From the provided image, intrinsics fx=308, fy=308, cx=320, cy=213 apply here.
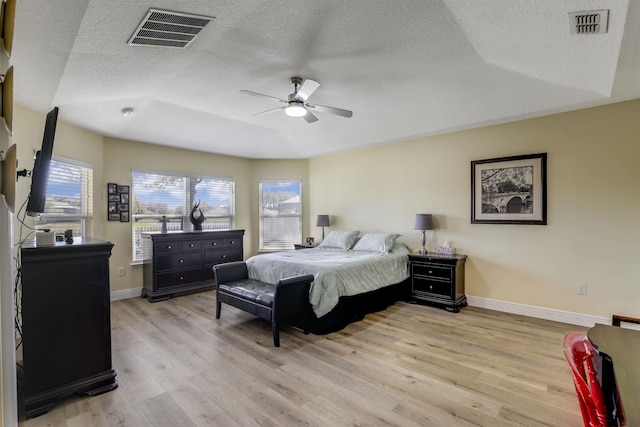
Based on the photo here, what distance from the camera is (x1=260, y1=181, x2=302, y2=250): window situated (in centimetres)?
664

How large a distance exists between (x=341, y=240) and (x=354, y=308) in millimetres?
1747

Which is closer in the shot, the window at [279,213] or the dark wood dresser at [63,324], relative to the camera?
the dark wood dresser at [63,324]

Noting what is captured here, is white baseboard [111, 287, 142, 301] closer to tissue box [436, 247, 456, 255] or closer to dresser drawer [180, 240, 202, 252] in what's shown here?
dresser drawer [180, 240, 202, 252]

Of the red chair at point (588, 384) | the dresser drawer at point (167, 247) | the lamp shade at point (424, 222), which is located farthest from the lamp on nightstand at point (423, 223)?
the dresser drawer at point (167, 247)

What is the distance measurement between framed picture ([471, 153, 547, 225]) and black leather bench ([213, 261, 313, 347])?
2688 mm

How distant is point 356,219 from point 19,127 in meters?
4.76

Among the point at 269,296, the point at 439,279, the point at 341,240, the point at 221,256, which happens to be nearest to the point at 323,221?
the point at 341,240

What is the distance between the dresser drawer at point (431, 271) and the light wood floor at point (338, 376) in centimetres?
63

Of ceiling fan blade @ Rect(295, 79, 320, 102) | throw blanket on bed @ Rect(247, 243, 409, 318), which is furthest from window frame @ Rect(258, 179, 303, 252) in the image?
ceiling fan blade @ Rect(295, 79, 320, 102)

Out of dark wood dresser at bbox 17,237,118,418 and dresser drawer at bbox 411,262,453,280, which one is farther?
dresser drawer at bbox 411,262,453,280

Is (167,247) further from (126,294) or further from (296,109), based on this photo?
(296,109)

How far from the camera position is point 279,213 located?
6629 mm

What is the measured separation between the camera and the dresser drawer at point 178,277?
4.74 m

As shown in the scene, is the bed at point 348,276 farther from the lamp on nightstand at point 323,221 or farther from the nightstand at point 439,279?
the lamp on nightstand at point 323,221
